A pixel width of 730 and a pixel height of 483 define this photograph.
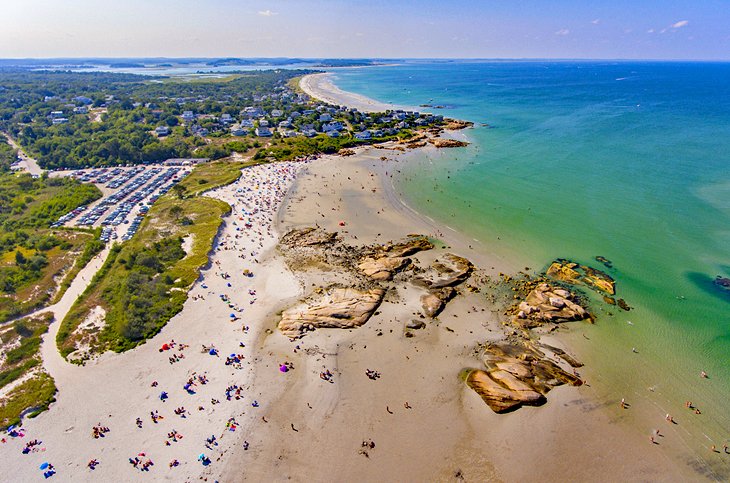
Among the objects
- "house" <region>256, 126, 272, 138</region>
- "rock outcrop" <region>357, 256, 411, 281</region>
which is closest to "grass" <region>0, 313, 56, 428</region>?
"rock outcrop" <region>357, 256, 411, 281</region>

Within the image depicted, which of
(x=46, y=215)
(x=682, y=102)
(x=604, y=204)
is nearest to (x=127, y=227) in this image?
(x=46, y=215)

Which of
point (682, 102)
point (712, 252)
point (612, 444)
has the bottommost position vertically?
point (612, 444)

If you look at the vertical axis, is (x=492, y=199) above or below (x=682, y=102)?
below

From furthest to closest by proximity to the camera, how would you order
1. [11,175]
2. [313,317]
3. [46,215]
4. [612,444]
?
[11,175]
[46,215]
[313,317]
[612,444]

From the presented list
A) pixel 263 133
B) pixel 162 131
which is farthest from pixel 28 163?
pixel 263 133

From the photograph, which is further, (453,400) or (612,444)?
(453,400)

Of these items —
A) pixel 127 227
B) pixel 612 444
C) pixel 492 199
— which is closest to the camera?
pixel 612 444

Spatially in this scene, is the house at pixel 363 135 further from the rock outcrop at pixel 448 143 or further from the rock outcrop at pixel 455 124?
the rock outcrop at pixel 455 124

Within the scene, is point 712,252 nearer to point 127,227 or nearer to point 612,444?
point 612,444
